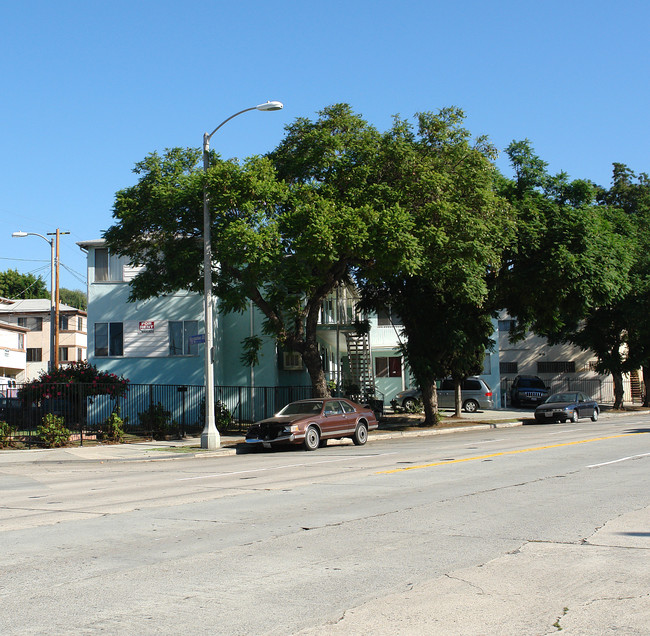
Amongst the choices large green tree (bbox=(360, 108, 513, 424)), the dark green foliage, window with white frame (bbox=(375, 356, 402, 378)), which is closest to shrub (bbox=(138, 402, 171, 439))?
large green tree (bbox=(360, 108, 513, 424))

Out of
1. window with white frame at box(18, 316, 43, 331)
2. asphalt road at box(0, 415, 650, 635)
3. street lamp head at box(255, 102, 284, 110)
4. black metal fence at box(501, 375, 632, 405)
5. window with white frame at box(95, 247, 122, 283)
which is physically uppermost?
street lamp head at box(255, 102, 284, 110)

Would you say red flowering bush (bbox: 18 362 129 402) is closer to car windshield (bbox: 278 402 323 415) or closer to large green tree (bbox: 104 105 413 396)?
large green tree (bbox: 104 105 413 396)

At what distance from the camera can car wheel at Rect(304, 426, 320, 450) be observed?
21.7 meters

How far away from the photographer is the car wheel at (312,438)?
71.1 ft

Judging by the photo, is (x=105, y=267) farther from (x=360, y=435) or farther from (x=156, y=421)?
(x=360, y=435)

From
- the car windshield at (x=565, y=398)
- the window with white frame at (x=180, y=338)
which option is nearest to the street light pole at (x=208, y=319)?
the window with white frame at (x=180, y=338)

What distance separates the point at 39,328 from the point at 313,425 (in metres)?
51.2

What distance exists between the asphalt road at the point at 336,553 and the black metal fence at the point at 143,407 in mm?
10410

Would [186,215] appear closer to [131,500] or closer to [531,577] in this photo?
[131,500]

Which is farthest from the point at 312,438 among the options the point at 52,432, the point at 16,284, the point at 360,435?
the point at 16,284

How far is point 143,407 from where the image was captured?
3116cm

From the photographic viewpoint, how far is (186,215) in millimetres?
25281

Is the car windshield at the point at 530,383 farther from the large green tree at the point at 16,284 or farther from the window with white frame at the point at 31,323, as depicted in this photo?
the large green tree at the point at 16,284

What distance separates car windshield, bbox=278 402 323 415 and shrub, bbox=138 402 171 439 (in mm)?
5704
